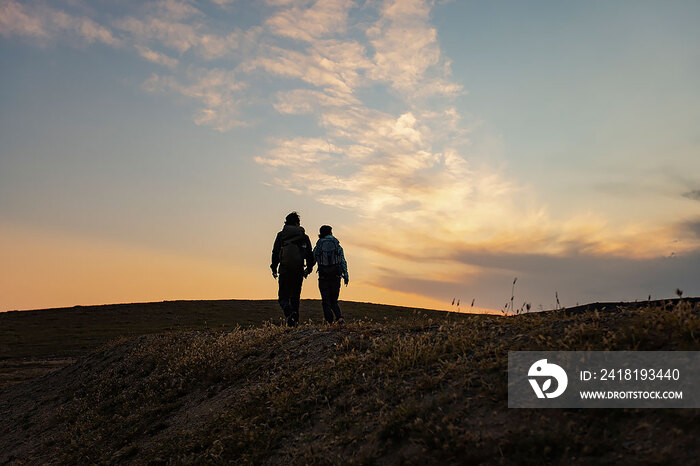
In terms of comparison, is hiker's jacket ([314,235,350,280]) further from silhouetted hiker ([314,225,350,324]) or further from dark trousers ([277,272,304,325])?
dark trousers ([277,272,304,325])

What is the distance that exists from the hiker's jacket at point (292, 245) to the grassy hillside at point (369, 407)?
2.44 m

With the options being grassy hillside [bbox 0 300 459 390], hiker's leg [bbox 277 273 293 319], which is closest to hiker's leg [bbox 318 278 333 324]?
hiker's leg [bbox 277 273 293 319]

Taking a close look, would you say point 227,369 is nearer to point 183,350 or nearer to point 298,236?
point 183,350

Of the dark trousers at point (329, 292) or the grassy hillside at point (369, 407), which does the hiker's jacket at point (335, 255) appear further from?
the grassy hillside at point (369, 407)

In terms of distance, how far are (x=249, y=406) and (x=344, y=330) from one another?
2782 mm

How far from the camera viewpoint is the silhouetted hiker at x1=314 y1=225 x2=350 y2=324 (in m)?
13.6

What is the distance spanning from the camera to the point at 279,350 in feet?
31.7

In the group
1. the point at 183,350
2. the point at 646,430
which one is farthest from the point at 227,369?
the point at 646,430

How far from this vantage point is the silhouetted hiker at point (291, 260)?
44.2 ft

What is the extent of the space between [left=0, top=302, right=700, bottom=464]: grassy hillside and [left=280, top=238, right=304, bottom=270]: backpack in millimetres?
2431

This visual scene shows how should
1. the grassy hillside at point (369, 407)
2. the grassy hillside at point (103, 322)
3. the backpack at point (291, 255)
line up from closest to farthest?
the grassy hillside at point (369, 407) → the backpack at point (291, 255) → the grassy hillside at point (103, 322)

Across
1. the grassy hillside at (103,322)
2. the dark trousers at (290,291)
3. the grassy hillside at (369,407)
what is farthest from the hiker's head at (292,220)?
the grassy hillside at (103,322)

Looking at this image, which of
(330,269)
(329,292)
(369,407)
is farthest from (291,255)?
(369,407)

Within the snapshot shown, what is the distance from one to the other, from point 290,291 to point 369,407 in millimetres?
8078
